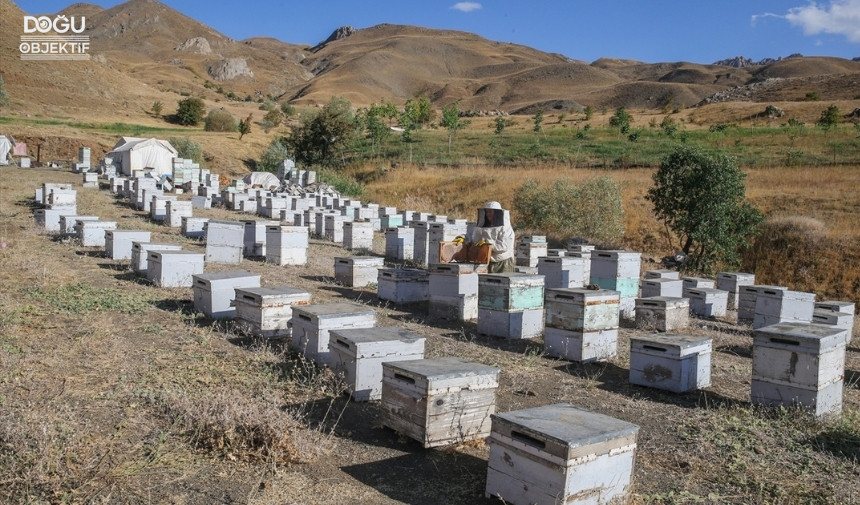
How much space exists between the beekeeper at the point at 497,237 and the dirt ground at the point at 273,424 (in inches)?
111

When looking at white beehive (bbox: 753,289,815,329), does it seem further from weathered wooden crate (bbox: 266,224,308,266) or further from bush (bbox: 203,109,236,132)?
bush (bbox: 203,109,236,132)

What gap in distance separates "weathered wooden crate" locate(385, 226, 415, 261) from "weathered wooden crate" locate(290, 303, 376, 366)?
8486 mm

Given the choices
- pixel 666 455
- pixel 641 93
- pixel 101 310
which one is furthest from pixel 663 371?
pixel 641 93

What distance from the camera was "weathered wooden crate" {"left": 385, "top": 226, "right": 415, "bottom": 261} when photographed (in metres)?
16.2

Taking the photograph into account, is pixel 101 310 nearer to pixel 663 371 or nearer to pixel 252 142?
pixel 663 371

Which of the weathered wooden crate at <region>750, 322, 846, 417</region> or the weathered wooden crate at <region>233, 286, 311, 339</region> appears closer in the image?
the weathered wooden crate at <region>750, 322, 846, 417</region>

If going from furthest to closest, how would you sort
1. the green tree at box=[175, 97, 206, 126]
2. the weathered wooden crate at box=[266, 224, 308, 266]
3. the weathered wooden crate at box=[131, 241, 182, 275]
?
the green tree at box=[175, 97, 206, 126], the weathered wooden crate at box=[266, 224, 308, 266], the weathered wooden crate at box=[131, 241, 182, 275]

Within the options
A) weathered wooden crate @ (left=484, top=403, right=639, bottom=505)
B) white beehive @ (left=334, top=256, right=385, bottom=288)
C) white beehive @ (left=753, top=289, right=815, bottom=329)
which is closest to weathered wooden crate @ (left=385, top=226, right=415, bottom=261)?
white beehive @ (left=334, top=256, right=385, bottom=288)

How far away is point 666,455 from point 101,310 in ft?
24.3

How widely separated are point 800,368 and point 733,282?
24.3 feet

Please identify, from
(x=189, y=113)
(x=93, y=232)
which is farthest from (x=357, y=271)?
(x=189, y=113)

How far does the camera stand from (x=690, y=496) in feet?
15.6

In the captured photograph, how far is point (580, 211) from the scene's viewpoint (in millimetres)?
22672

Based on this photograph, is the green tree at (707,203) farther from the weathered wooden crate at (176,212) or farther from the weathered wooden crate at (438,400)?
the weathered wooden crate at (438,400)
